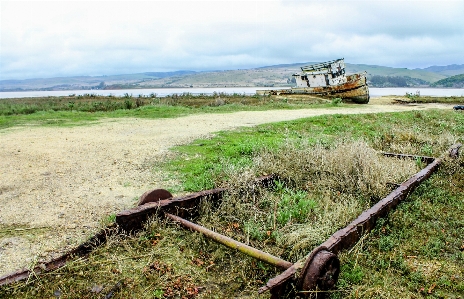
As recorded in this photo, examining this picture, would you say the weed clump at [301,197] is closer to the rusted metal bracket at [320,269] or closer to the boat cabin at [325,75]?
the rusted metal bracket at [320,269]

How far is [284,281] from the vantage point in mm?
2844

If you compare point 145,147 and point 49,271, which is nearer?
point 49,271

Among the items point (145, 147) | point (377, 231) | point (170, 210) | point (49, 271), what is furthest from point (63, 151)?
point (377, 231)

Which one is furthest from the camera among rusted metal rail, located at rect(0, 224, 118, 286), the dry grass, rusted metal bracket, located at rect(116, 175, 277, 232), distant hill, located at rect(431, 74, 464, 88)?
distant hill, located at rect(431, 74, 464, 88)

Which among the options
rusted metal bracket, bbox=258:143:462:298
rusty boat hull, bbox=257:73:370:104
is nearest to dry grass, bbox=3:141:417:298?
rusted metal bracket, bbox=258:143:462:298

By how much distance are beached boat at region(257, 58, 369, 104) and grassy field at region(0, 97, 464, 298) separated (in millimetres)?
20809

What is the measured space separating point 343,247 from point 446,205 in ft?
8.58

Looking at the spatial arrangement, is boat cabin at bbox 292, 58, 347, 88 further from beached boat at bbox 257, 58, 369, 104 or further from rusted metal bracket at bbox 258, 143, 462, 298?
rusted metal bracket at bbox 258, 143, 462, 298

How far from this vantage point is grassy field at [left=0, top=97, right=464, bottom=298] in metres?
3.29

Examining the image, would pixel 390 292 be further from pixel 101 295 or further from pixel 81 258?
pixel 81 258

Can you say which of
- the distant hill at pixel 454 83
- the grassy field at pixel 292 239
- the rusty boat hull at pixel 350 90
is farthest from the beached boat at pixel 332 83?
the distant hill at pixel 454 83

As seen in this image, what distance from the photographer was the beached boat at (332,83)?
2691 cm

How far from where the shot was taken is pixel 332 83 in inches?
1160

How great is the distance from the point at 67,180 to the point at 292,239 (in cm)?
447
